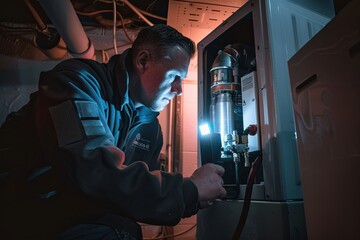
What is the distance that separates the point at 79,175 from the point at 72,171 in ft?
0.07

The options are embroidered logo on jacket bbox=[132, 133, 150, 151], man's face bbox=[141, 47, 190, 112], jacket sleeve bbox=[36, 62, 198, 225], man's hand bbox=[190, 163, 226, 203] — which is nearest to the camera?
jacket sleeve bbox=[36, 62, 198, 225]

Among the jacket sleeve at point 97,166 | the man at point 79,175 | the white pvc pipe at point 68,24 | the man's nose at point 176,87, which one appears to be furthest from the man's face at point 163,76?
the white pvc pipe at point 68,24

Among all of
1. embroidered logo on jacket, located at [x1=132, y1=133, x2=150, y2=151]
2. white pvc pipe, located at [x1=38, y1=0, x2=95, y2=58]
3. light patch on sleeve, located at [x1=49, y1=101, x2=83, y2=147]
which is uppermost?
white pvc pipe, located at [x1=38, y1=0, x2=95, y2=58]

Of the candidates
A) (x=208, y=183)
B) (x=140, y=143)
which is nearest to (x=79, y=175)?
(x=208, y=183)

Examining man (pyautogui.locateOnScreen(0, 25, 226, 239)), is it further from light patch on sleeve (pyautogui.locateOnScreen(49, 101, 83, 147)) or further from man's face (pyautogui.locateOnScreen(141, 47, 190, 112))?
man's face (pyautogui.locateOnScreen(141, 47, 190, 112))

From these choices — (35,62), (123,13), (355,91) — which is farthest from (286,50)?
(35,62)

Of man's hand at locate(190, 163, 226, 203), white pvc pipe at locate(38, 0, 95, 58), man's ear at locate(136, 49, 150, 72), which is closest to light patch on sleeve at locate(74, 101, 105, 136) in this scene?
man's hand at locate(190, 163, 226, 203)

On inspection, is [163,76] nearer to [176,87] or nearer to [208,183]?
[176,87]

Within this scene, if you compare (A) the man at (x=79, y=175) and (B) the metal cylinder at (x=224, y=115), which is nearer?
(A) the man at (x=79, y=175)

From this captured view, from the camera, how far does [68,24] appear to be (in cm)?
142

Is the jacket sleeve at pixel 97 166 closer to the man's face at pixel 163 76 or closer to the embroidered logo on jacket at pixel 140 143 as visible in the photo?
the man's face at pixel 163 76

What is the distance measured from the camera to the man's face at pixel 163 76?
40.6 inches

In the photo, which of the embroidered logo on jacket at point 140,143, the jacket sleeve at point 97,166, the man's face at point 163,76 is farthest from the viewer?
the embroidered logo on jacket at point 140,143

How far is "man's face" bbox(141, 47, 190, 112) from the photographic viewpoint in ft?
3.38
